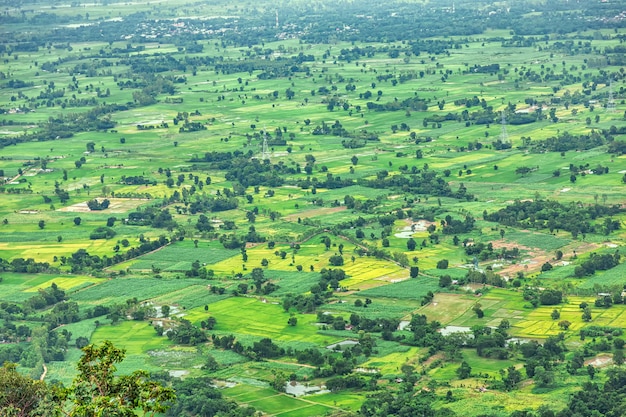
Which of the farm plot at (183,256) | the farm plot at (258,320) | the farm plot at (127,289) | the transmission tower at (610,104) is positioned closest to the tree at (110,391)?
the farm plot at (258,320)

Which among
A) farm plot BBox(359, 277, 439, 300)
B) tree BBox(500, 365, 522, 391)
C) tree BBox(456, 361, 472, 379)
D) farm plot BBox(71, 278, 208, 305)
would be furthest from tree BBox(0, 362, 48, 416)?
farm plot BBox(71, 278, 208, 305)

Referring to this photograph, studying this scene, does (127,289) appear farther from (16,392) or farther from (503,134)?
(503,134)

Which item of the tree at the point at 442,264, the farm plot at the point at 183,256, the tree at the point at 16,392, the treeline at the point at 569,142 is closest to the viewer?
the tree at the point at 16,392

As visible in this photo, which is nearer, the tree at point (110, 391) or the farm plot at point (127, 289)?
the tree at point (110, 391)

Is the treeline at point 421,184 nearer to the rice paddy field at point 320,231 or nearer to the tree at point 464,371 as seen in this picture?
the rice paddy field at point 320,231

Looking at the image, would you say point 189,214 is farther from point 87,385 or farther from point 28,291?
point 87,385

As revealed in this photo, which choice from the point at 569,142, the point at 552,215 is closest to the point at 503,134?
→ the point at 569,142

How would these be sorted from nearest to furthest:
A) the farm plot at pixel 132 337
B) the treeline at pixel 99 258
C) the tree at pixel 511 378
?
the tree at pixel 511 378 < the farm plot at pixel 132 337 < the treeline at pixel 99 258

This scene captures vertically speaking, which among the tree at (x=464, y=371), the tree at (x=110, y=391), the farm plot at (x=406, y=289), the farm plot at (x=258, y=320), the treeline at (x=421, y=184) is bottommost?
the treeline at (x=421, y=184)

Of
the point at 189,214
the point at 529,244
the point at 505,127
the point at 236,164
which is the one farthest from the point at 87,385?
the point at 505,127

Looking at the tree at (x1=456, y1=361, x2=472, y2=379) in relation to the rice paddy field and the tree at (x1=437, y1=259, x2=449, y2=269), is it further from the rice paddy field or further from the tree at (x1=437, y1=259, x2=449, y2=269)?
the tree at (x1=437, y1=259, x2=449, y2=269)
